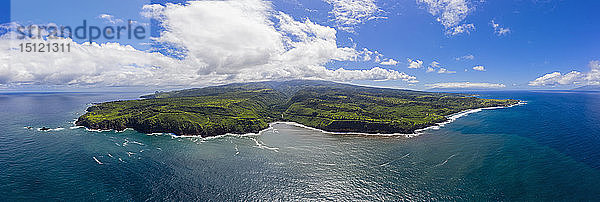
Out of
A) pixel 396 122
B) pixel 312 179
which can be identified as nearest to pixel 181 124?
pixel 312 179

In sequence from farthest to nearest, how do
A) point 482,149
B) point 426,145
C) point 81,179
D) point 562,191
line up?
1. point 426,145
2. point 482,149
3. point 81,179
4. point 562,191

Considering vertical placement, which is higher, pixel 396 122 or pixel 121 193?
pixel 396 122

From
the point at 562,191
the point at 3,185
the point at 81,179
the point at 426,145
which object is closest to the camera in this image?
the point at 562,191

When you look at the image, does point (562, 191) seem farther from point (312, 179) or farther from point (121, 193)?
point (121, 193)

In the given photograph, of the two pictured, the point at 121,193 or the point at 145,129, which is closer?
the point at 121,193

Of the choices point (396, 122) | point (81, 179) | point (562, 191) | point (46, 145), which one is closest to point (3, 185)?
point (81, 179)

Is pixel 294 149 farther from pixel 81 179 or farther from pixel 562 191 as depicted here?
pixel 562 191
